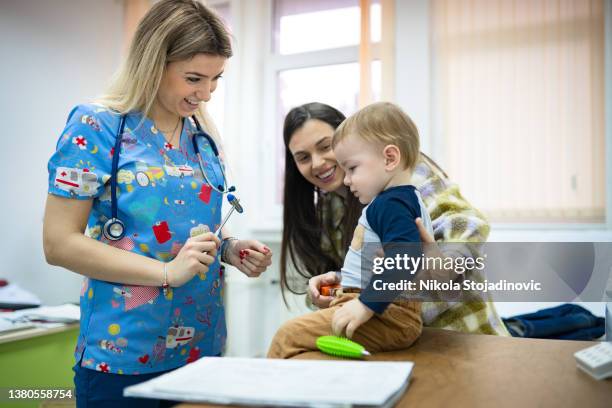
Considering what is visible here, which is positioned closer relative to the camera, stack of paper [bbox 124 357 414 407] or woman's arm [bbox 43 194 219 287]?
stack of paper [bbox 124 357 414 407]

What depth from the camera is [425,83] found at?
2785 mm

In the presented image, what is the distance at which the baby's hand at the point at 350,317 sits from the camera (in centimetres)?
84

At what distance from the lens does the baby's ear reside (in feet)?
3.39

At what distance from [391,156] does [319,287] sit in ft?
1.12

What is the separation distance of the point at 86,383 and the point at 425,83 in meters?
2.31

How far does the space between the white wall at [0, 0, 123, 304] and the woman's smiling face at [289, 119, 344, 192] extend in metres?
1.89

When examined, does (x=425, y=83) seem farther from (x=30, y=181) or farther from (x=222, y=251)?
(x=30, y=181)

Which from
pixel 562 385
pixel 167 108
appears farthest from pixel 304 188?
pixel 562 385

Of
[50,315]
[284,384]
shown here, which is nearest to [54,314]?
Result: [50,315]

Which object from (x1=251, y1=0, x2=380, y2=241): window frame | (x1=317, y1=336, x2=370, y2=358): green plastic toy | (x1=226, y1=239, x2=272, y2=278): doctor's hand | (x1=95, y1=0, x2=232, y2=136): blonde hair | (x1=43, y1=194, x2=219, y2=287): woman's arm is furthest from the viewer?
(x1=251, y1=0, x2=380, y2=241): window frame

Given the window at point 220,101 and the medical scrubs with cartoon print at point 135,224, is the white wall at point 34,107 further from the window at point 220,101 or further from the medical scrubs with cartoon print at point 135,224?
the medical scrubs with cartoon print at point 135,224

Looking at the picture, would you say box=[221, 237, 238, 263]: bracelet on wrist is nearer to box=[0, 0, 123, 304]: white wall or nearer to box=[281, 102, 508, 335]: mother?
box=[281, 102, 508, 335]: mother

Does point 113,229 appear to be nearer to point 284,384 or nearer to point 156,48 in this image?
point 156,48

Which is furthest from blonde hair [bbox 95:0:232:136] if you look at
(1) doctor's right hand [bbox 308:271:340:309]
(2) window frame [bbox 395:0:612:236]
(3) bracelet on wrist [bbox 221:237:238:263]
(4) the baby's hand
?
(2) window frame [bbox 395:0:612:236]
